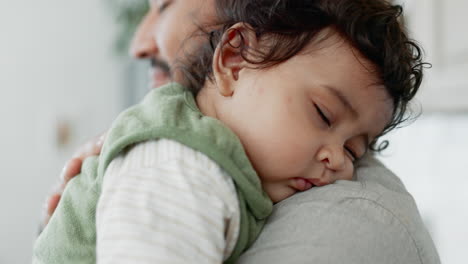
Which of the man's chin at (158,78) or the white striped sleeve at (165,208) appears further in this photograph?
the man's chin at (158,78)

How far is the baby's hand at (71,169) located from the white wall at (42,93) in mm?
2430

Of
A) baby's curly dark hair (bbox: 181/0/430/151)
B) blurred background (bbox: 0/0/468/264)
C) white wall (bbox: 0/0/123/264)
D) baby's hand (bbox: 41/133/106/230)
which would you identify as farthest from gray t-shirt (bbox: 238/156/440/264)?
white wall (bbox: 0/0/123/264)

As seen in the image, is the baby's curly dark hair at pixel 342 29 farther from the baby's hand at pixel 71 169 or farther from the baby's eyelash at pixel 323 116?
the baby's hand at pixel 71 169

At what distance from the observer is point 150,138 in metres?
0.67

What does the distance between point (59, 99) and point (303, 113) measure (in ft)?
10.1

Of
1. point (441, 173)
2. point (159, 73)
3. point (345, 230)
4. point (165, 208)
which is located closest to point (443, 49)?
point (441, 173)

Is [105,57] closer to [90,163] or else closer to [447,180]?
[447,180]

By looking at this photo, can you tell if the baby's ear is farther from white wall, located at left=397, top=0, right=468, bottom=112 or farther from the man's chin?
white wall, located at left=397, top=0, right=468, bottom=112

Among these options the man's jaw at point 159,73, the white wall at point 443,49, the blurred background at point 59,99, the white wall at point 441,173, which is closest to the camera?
the man's jaw at point 159,73

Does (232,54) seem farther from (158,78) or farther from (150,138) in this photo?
(158,78)

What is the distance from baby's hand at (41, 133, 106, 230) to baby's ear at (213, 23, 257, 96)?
0.97ft

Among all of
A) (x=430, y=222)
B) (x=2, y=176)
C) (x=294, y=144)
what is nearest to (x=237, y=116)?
(x=294, y=144)

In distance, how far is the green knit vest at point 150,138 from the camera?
0.67 m

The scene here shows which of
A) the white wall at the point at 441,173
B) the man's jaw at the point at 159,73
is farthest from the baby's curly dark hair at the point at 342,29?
the white wall at the point at 441,173
